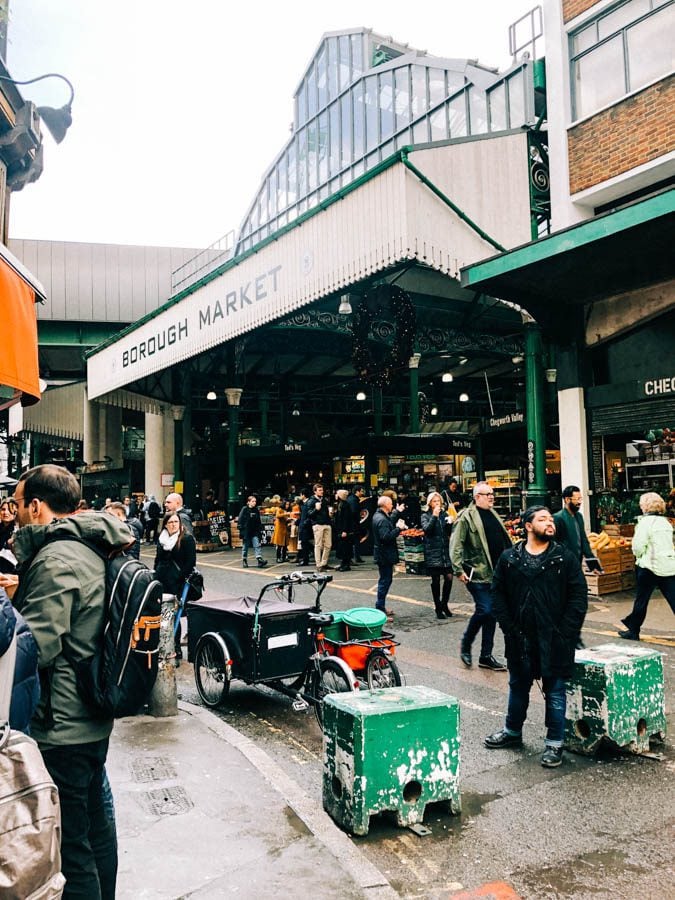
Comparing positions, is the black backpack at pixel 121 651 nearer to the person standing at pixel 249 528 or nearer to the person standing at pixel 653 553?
the person standing at pixel 653 553

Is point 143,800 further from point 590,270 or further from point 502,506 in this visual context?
point 502,506

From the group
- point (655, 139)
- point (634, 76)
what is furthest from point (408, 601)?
point (634, 76)

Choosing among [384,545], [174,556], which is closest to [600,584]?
[384,545]

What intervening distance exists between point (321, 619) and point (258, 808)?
202 cm

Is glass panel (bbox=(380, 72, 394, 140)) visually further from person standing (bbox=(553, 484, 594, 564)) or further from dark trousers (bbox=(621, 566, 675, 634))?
dark trousers (bbox=(621, 566, 675, 634))

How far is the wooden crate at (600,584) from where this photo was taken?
12.0m

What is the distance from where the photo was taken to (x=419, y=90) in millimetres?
24594

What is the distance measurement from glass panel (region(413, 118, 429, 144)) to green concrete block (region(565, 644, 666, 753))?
22.0m

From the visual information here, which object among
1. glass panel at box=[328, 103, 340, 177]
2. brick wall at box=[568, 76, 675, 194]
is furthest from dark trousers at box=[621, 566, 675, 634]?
glass panel at box=[328, 103, 340, 177]

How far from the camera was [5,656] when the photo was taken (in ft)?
7.23

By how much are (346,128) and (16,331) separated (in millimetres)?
26560

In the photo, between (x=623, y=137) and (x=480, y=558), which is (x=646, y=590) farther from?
(x=623, y=137)

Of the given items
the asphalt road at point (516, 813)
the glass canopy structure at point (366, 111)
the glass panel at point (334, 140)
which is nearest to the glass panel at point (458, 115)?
the glass canopy structure at point (366, 111)

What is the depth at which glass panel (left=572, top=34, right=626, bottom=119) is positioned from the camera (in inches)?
540
